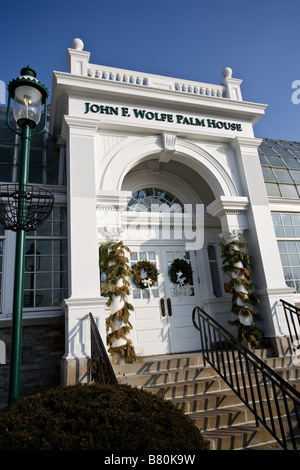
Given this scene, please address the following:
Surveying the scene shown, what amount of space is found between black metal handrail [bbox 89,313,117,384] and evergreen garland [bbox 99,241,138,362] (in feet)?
2.13

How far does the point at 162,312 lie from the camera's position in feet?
23.8

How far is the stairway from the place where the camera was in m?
3.87

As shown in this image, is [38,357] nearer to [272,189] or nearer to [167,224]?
[167,224]

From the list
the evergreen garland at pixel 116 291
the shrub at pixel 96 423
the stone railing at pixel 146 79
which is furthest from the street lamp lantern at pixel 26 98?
the stone railing at pixel 146 79

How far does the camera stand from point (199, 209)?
8656 millimetres

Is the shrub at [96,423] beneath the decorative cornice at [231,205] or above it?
beneath

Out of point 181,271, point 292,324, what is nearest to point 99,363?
point 181,271

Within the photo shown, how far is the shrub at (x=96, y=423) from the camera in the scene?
2.21m

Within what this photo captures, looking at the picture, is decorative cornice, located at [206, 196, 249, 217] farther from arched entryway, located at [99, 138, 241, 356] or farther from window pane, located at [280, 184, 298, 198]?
window pane, located at [280, 184, 298, 198]

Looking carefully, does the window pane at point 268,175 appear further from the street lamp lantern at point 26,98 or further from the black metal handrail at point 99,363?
the street lamp lantern at point 26,98

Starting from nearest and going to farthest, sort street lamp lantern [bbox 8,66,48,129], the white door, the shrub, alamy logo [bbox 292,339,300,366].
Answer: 1. the shrub
2. street lamp lantern [bbox 8,66,48,129]
3. alamy logo [bbox 292,339,300,366]
4. the white door

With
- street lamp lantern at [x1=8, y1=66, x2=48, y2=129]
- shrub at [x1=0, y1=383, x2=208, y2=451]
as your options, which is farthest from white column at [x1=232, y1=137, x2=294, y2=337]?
street lamp lantern at [x1=8, y1=66, x2=48, y2=129]

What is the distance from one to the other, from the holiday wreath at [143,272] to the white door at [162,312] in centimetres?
12

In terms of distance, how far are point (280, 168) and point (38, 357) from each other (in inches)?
329
